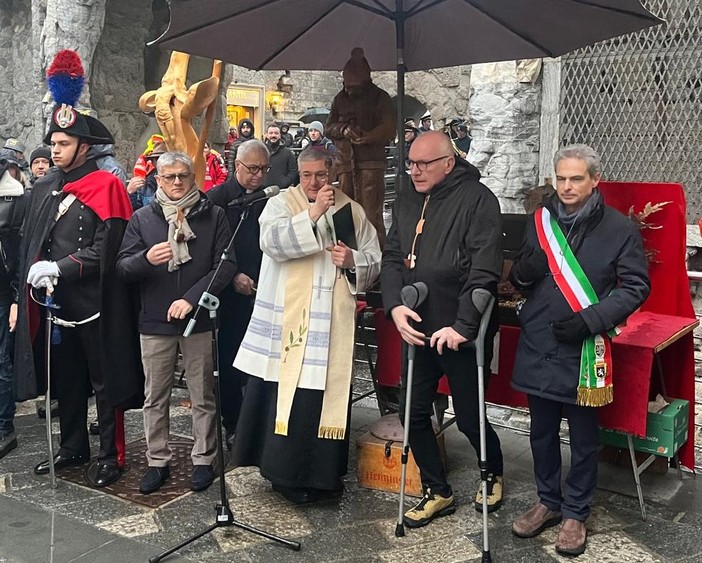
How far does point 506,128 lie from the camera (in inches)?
291

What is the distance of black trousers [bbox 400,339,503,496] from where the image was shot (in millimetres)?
3742

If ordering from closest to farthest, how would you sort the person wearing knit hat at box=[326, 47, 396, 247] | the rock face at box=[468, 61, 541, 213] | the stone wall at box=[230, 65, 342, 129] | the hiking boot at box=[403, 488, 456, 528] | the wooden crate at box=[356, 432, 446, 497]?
the hiking boot at box=[403, 488, 456, 528] < the wooden crate at box=[356, 432, 446, 497] < the person wearing knit hat at box=[326, 47, 396, 247] < the rock face at box=[468, 61, 541, 213] < the stone wall at box=[230, 65, 342, 129]

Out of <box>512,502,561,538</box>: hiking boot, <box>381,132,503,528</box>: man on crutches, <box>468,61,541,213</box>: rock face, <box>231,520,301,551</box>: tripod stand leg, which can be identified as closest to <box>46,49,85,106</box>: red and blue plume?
<box>381,132,503,528</box>: man on crutches

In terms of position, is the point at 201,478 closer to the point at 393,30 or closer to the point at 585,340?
the point at 585,340

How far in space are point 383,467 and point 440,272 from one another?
4.26 ft

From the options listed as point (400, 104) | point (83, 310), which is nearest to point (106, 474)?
point (83, 310)

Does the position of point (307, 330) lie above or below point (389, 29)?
below

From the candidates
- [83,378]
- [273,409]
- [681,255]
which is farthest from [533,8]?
[83,378]

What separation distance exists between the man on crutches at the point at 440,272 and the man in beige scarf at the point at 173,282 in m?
1.03

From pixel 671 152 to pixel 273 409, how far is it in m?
4.83

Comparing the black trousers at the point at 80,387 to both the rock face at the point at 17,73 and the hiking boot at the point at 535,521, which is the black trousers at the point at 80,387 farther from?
the rock face at the point at 17,73

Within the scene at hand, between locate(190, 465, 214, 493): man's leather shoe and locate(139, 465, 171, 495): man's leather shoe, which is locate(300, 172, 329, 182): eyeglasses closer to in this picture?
locate(190, 465, 214, 493): man's leather shoe

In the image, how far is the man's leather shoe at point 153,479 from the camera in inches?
171

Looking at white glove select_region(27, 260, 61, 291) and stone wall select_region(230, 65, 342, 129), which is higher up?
stone wall select_region(230, 65, 342, 129)
